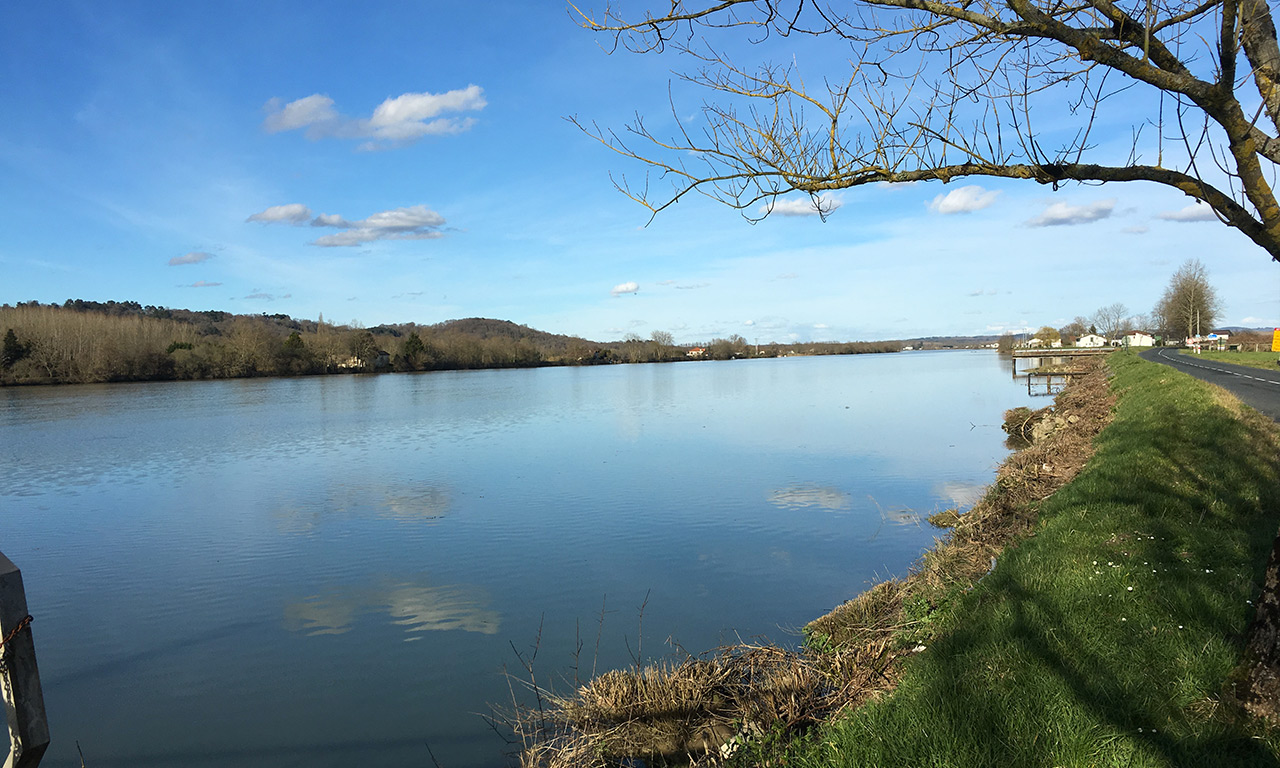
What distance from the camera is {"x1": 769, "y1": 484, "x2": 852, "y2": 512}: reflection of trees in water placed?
44.8 ft

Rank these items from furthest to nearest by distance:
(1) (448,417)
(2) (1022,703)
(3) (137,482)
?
1. (1) (448,417)
2. (3) (137,482)
3. (2) (1022,703)

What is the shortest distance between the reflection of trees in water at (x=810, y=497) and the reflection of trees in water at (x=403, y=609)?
6.74m

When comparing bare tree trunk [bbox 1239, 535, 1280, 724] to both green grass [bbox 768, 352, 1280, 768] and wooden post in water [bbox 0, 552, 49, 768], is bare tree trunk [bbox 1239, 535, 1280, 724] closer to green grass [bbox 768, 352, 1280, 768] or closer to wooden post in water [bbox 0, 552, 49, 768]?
green grass [bbox 768, 352, 1280, 768]

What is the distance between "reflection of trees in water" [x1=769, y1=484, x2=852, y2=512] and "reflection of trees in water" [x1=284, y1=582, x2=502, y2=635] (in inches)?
266

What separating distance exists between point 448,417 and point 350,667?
2568 cm

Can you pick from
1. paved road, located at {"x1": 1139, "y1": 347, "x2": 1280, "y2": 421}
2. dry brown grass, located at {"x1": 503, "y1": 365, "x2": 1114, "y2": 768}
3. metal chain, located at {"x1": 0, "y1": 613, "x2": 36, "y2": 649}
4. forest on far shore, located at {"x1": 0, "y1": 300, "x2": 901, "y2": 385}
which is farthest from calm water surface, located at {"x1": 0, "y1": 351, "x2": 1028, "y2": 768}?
forest on far shore, located at {"x1": 0, "y1": 300, "x2": 901, "y2": 385}

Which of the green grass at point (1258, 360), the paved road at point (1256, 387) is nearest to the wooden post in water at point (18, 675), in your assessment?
the paved road at point (1256, 387)

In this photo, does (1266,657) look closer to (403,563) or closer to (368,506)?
(403,563)

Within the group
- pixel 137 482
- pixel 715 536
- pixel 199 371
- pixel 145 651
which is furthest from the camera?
pixel 199 371

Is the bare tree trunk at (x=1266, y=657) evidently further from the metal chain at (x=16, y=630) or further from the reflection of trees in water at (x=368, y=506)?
the reflection of trees in water at (x=368, y=506)

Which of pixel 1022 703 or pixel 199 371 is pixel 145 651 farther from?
pixel 199 371

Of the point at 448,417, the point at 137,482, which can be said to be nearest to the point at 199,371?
the point at 448,417

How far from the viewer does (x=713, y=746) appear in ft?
16.5

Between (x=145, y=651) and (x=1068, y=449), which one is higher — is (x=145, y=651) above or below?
below
